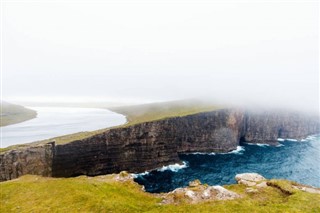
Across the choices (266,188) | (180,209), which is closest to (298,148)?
(266,188)

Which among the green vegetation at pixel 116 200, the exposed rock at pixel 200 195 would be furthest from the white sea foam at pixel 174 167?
the exposed rock at pixel 200 195

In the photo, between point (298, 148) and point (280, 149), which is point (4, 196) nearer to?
point (280, 149)

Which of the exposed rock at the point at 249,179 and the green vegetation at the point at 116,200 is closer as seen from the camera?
the green vegetation at the point at 116,200

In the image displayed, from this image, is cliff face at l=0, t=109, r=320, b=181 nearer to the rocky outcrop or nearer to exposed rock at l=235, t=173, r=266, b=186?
the rocky outcrop

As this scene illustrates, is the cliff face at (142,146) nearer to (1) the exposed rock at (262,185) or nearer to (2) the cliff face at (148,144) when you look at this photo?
(2) the cliff face at (148,144)

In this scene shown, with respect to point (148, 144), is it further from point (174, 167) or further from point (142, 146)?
point (174, 167)

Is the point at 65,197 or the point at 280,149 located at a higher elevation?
the point at 65,197
